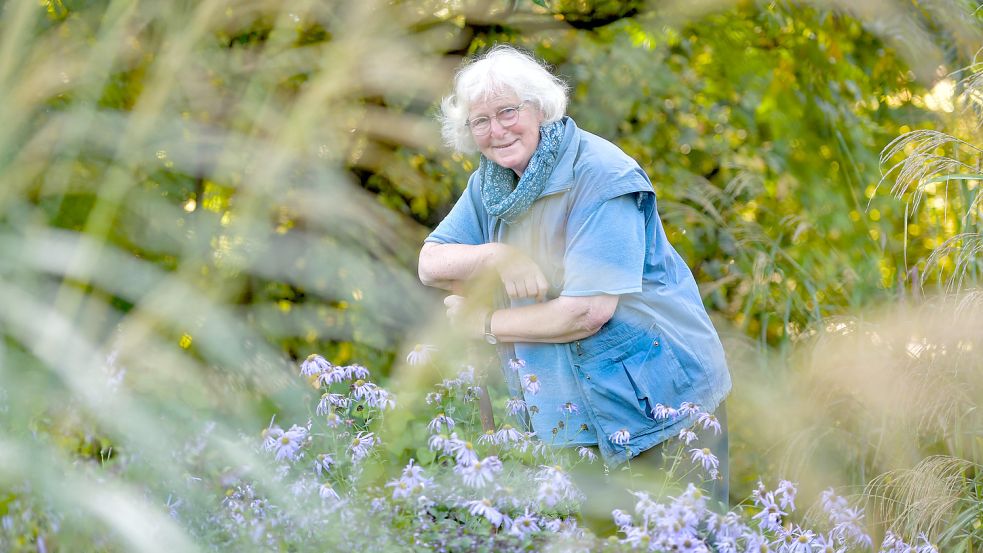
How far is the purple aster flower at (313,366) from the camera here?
1.93m

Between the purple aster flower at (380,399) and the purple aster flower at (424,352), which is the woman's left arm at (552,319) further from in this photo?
the purple aster flower at (424,352)

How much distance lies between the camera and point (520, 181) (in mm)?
2244

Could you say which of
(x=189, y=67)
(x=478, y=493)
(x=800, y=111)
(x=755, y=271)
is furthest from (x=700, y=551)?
(x=800, y=111)

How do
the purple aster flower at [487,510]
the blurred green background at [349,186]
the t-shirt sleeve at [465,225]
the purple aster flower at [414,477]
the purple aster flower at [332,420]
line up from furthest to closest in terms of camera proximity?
the t-shirt sleeve at [465,225] < the purple aster flower at [332,420] < the purple aster flower at [414,477] < the purple aster flower at [487,510] < the blurred green background at [349,186]

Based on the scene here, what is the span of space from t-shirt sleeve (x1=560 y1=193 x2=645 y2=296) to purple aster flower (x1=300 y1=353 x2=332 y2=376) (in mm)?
513

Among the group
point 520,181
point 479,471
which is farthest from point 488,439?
point 520,181

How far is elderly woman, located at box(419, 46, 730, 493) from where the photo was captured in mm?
2172

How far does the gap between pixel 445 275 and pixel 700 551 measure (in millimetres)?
942

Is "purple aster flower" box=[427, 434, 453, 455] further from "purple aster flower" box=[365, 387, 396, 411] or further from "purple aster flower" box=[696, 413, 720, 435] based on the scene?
"purple aster flower" box=[696, 413, 720, 435]

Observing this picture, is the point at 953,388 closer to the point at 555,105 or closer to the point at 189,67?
the point at 555,105

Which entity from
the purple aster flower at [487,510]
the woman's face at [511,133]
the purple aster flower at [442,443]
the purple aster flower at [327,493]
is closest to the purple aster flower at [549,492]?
the purple aster flower at [487,510]

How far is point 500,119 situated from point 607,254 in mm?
393

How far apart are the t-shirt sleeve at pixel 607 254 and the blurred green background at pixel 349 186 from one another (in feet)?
1.13

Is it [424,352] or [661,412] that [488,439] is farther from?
[424,352]
